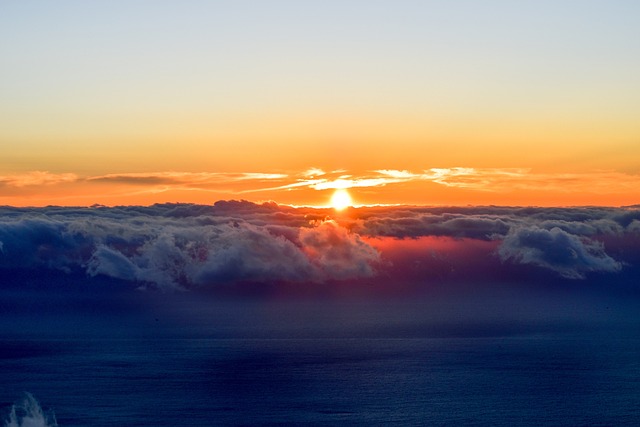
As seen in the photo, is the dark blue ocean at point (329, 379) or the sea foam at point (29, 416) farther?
the dark blue ocean at point (329, 379)

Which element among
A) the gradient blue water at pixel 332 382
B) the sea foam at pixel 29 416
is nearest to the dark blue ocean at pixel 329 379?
the gradient blue water at pixel 332 382

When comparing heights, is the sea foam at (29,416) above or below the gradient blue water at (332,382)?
above

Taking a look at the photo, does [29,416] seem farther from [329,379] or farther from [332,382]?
[329,379]

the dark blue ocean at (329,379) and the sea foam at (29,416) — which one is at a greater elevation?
the sea foam at (29,416)

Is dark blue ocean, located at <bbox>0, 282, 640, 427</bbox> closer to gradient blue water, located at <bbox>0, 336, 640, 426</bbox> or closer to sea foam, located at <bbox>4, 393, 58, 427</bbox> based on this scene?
gradient blue water, located at <bbox>0, 336, 640, 426</bbox>

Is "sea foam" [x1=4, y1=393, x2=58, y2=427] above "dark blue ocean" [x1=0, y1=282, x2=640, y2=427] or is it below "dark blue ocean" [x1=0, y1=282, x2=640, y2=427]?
A: above

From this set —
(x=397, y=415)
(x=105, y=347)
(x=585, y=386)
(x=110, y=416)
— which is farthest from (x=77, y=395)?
(x=585, y=386)

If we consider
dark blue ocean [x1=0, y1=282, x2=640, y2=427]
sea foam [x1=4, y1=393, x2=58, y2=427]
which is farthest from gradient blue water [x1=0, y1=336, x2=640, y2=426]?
sea foam [x1=4, y1=393, x2=58, y2=427]

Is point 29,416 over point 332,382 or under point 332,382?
over

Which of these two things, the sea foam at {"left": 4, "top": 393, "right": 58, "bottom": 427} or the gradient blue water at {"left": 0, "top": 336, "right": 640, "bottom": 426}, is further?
the gradient blue water at {"left": 0, "top": 336, "right": 640, "bottom": 426}

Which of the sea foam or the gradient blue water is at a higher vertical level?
the sea foam

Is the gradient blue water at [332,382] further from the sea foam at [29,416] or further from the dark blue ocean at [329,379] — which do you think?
the sea foam at [29,416]

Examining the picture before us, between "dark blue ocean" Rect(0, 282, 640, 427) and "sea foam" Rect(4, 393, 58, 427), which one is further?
"dark blue ocean" Rect(0, 282, 640, 427)

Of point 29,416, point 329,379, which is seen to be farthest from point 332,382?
point 29,416
